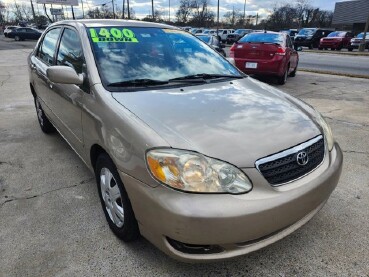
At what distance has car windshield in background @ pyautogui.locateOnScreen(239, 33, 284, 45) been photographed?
29.2ft

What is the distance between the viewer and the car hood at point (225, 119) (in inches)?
75.2

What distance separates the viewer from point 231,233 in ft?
5.71

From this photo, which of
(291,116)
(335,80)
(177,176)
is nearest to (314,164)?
(291,116)

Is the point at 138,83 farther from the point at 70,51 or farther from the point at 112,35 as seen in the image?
the point at 70,51

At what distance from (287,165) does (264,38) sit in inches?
311

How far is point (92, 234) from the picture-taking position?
8.15 feet

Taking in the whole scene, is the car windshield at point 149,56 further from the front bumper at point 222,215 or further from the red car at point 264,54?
the red car at point 264,54

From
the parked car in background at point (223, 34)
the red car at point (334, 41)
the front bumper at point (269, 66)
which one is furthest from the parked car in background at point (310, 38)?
the front bumper at point (269, 66)

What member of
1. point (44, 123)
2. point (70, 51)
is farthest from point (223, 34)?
point (70, 51)

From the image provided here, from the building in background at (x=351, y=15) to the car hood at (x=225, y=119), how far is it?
5547 centimetres

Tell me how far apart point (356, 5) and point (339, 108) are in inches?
2157

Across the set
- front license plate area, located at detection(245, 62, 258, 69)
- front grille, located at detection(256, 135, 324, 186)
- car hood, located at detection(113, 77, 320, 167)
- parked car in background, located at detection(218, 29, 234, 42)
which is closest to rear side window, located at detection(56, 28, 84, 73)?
car hood, located at detection(113, 77, 320, 167)

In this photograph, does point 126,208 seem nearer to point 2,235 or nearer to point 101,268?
point 101,268

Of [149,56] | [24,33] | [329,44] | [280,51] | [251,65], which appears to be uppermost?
[149,56]
